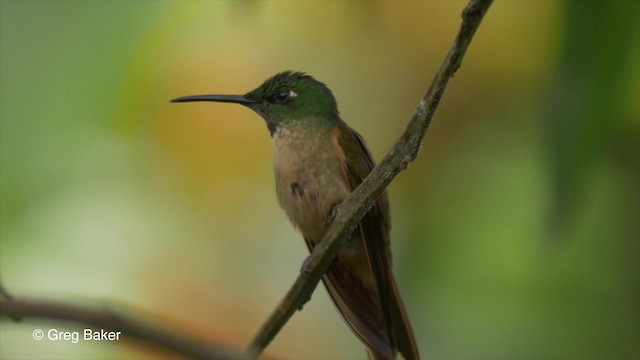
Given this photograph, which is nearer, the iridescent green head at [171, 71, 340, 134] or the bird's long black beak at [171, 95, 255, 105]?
the bird's long black beak at [171, 95, 255, 105]

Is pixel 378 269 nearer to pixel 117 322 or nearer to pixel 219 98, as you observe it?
pixel 219 98

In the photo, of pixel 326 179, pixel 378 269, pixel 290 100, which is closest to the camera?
pixel 378 269

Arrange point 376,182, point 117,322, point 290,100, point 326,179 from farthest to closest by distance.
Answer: point 290,100 < point 326,179 < point 376,182 < point 117,322

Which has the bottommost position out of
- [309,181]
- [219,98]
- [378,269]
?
[378,269]

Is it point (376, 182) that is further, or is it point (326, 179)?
point (326, 179)

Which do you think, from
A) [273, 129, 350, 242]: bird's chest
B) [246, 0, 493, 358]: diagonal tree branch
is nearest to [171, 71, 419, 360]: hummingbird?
[273, 129, 350, 242]: bird's chest

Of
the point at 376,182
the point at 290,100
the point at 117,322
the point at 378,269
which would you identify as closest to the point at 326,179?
the point at 290,100

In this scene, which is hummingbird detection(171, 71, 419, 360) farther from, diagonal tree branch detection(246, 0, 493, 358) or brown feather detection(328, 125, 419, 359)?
diagonal tree branch detection(246, 0, 493, 358)
